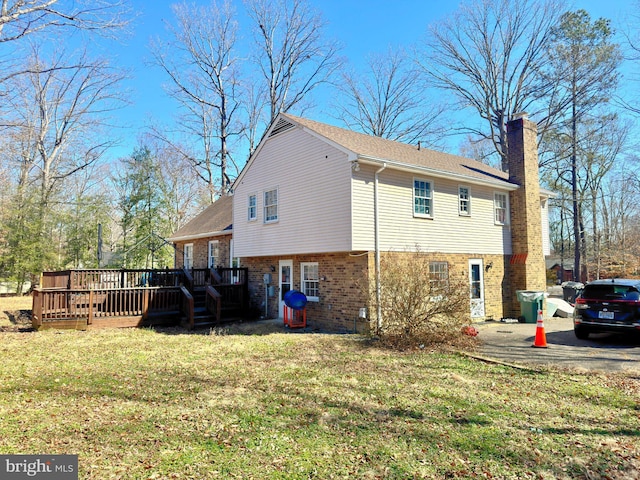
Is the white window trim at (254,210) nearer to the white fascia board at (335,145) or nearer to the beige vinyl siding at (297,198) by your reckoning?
the beige vinyl siding at (297,198)

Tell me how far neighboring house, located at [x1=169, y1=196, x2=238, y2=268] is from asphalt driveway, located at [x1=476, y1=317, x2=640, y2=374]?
1182cm

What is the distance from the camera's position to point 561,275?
39.8 meters

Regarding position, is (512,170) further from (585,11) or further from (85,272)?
(85,272)

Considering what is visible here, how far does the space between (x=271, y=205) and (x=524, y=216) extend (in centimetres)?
988

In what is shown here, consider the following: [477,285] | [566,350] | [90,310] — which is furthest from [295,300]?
[566,350]

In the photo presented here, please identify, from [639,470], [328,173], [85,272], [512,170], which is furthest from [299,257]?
[639,470]

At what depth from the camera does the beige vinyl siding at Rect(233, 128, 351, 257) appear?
38.0 feet

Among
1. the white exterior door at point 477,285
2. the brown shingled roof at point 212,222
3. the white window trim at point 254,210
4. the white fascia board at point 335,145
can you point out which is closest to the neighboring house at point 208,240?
the brown shingled roof at point 212,222

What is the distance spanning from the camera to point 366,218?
11.4 metres

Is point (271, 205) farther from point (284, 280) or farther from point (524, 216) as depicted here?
point (524, 216)

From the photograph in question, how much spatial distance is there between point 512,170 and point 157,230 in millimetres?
23524

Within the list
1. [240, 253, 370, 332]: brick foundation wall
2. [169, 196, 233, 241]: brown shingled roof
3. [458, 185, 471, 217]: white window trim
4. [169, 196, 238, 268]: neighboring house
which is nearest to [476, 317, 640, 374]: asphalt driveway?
[240, 253, 370, 332]: brick foundation wall

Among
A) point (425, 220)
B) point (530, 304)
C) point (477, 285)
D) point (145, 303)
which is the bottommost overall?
point (530, 304)

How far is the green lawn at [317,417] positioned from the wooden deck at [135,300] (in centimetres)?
408
